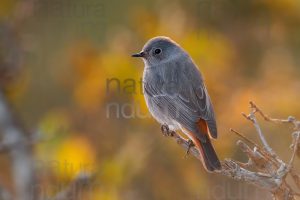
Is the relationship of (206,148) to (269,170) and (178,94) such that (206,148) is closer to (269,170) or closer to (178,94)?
(178,94)

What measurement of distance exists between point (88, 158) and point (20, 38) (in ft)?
4.71

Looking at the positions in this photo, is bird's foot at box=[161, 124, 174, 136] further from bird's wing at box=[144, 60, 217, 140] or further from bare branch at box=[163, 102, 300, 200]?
bare branch at box=[163, 102, 300, 200]

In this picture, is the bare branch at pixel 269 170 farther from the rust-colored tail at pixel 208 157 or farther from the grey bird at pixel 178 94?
the grey bird at pixel 178 94

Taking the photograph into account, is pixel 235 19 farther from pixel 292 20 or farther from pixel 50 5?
pixel 50 5

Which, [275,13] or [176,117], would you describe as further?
Result: [275,13]

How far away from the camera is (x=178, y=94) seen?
20.2 ft

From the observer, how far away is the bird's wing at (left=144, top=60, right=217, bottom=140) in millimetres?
5738

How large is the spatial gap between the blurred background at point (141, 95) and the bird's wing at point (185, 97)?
132 cm

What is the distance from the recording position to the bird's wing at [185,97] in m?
5.74

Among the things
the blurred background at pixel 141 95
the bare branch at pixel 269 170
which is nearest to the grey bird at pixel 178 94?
the bare branch at pixel 269 170

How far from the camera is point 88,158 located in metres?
7.73

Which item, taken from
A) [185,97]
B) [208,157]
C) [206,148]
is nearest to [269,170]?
[208,157]

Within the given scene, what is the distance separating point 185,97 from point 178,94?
0.28ft

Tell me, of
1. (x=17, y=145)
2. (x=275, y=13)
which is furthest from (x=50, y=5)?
(x=17, y=145)
